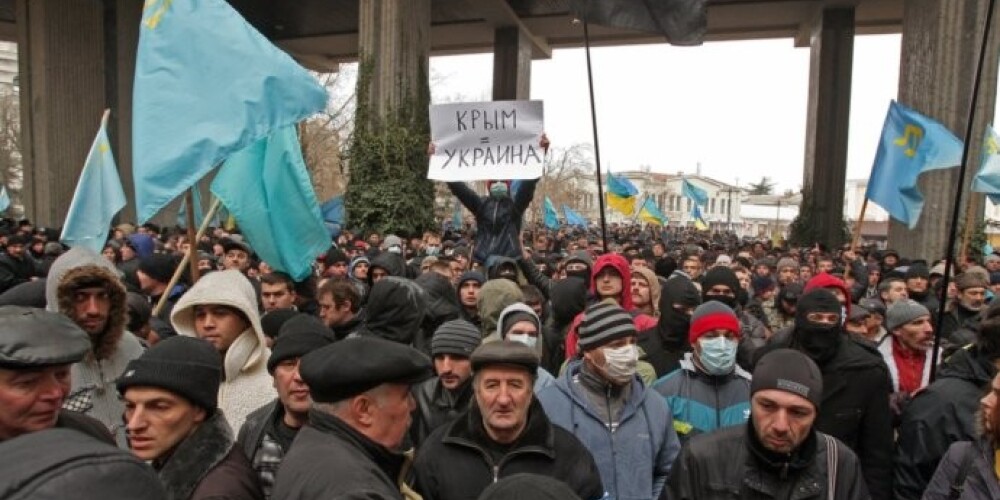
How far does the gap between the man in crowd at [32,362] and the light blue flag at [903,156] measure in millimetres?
9404

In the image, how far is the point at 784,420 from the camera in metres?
2.71

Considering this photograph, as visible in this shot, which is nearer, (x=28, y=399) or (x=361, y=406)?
(x=361, y=406)

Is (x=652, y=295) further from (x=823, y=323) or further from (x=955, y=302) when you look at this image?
(x=955, y=302)

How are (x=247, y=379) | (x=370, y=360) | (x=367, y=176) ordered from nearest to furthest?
(x=370, y=360)
(x=247, y=379)
(x=367, y=176)

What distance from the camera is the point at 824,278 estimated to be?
5227 millimetres

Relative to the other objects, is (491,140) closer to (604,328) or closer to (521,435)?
(604,328)

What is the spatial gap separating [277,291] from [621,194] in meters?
17.6

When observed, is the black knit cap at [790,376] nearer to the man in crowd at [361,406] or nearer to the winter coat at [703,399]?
the winter coat at [703,399]

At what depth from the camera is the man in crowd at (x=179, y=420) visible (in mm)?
2211

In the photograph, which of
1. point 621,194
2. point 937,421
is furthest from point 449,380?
point 621,194

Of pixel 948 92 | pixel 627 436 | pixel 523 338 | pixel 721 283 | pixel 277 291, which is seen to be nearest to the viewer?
pixel 627 436

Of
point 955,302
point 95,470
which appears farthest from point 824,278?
point 95,470

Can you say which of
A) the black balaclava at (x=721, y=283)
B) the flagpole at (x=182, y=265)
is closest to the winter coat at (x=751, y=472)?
the black balaclava at (x=721, y=283)

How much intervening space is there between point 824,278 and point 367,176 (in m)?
14.5
